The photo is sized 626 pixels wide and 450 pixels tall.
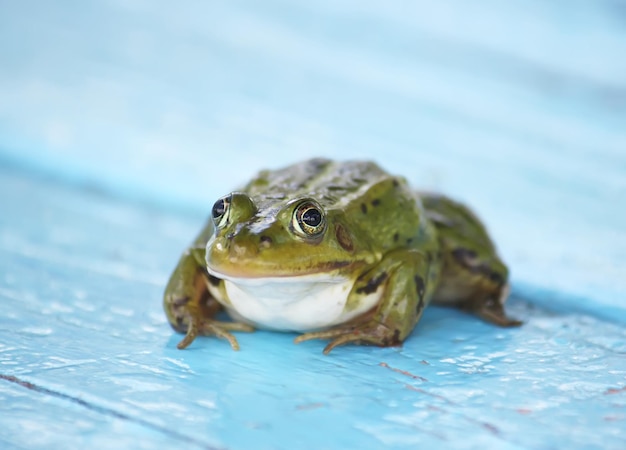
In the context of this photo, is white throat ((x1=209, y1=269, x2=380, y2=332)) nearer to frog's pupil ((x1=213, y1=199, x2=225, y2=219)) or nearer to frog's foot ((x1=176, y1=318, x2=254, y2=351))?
frog's foot ((x1=176, y1=318, x2=254, y2=351))

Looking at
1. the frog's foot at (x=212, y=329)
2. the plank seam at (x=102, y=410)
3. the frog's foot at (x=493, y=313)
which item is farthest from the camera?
the frog's foot at (x=493, y=313)

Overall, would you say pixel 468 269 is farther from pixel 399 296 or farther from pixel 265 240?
pixel 265 240

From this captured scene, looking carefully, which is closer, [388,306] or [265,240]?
[265,240]

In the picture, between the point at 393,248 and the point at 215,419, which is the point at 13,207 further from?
the point at 215,419

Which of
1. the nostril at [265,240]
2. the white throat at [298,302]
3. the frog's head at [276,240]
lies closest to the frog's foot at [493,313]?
the white throat at [298,302]

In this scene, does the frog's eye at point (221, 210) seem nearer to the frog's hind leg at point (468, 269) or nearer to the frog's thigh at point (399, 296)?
the frog's thigh at point (399, 296)

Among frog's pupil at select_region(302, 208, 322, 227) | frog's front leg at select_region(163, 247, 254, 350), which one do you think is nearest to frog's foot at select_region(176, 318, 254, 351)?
frog's front leg at select_region(163, 247, 254, 350)

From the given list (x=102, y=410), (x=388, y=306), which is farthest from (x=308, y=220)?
(x=102, y=410)
